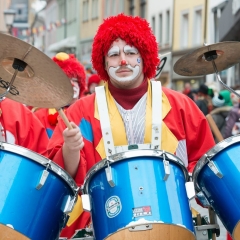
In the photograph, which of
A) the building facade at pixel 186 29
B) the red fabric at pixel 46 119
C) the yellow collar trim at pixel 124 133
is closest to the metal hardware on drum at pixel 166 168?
the yellow collar trim at pixel 124 133

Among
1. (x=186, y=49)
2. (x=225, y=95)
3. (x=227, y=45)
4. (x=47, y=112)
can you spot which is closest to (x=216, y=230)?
(x=227, y=45)

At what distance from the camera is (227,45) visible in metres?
3.82

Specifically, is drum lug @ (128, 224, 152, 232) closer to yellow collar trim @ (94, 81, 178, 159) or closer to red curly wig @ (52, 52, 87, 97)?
yellow collar trim @ (94, 81, 178, 159)

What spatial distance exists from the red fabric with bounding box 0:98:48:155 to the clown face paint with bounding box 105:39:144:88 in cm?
62

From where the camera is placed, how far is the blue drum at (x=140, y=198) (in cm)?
319

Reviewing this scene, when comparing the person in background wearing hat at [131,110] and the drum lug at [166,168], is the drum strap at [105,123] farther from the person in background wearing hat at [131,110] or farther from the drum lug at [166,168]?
the drum lug at [166,168]

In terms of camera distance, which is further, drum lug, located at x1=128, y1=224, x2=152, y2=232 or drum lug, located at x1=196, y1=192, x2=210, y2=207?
drum lug, located at x1=196, y1=192, x2=210, y2=207

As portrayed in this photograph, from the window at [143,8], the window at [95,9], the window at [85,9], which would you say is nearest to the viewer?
the window at [143,8]

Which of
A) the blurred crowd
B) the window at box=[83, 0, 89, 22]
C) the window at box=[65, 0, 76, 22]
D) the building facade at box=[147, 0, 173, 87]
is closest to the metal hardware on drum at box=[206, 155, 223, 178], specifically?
the blurred crowd

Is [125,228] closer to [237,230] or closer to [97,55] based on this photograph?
[237,230]

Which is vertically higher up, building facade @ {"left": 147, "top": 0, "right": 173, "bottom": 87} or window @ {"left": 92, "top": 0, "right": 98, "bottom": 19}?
window @ {"left": 92, "top": 0, "right": 98, "bottom": 19}

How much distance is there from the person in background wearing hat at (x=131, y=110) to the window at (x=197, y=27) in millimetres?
23965

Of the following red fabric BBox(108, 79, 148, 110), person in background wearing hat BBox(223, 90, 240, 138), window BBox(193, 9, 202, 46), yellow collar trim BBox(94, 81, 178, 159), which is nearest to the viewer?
yellow collar trim BBox(94, 81, 178, 159)

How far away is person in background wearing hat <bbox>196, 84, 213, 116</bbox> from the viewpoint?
37.4 feet
